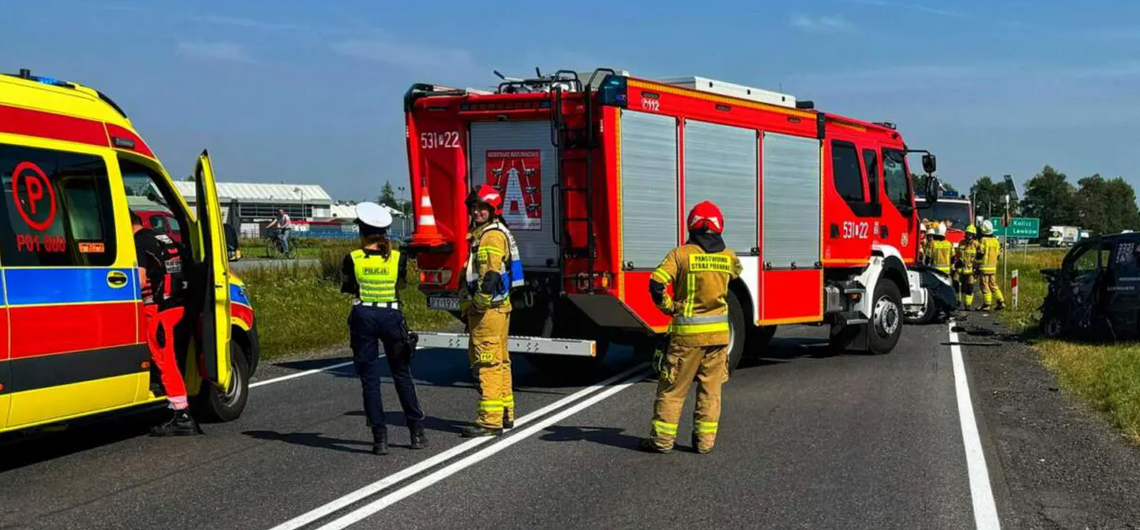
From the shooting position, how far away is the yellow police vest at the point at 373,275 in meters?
7.32

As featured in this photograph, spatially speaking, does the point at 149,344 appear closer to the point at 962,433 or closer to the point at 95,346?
the point at 95,346

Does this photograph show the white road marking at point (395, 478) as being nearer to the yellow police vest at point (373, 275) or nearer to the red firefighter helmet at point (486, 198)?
the yellow police vest at point (373, 275)

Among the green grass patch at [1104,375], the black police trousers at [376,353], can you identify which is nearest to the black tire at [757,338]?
the green grass patch at [1104,375]

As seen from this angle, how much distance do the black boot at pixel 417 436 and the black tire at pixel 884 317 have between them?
7617mm

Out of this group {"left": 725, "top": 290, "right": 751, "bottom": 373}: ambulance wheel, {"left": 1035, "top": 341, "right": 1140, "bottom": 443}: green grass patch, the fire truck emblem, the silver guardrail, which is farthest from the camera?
{"left": 725, "top": 290, "right": 751, "bottom": 373}: ambulance wheel

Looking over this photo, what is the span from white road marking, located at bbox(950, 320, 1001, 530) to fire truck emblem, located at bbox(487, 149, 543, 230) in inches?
167

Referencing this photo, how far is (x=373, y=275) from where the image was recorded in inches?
289

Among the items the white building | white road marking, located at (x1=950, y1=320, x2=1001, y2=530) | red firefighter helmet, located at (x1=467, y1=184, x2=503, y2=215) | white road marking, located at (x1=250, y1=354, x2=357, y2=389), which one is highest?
the white building

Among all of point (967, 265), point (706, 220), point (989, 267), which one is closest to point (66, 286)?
point (706, 220)

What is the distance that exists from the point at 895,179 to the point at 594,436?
7784mm

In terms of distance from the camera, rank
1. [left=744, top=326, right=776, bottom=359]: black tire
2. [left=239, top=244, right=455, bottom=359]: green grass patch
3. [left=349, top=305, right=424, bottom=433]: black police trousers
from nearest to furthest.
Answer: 1. [left=349, top=305, right=424, bottom=433]: black police trousers
2. [left=744, top=326, right=776, bottom=359]: black tire
3. [left=239, top=244, right=455, bottom=359]: green grass patch

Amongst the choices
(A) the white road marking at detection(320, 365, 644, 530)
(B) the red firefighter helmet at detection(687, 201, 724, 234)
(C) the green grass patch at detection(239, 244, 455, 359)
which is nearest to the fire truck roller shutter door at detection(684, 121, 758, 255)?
(A) the white road marking at detection(320, 365, 644, 530)

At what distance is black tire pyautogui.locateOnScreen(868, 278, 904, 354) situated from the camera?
44.5 feet

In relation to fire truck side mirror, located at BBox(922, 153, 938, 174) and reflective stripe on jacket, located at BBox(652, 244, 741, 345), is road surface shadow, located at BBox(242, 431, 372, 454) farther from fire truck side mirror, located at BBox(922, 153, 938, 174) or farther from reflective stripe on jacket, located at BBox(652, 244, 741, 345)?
fire truck side mirror, located at BBox(922, 153, 938, 174)
